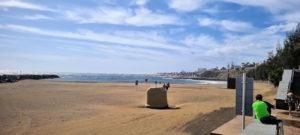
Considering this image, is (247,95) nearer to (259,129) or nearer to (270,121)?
(270,121)

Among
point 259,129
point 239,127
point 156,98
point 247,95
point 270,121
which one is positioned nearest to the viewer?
point 259,129

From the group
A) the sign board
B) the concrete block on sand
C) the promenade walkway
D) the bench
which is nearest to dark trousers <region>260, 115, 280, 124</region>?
the bench

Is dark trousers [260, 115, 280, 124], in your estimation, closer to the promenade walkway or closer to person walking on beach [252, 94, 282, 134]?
person walking on beach [252, 94, 282, 134]

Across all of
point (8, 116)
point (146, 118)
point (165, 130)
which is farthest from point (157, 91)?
point (8, 116)

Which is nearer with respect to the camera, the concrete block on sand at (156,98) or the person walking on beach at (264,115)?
the person walking on beach at (264,115)

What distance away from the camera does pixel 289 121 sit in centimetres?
937

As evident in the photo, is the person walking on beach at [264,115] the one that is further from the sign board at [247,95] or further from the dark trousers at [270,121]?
the sign board at [247,95]

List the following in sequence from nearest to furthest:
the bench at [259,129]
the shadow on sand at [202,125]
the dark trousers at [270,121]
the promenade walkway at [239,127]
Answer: the bench at [259,129], the dark trousers at [270,121], the promenade walkway at [239,127], the shadow on sand at [202,125]

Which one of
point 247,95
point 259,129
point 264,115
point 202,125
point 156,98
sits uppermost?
point 247,95

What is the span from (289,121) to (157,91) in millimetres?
9276

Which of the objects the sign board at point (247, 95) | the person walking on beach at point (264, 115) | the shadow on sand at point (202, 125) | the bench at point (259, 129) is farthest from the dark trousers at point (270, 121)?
the shadow on sand at point (202, 125)

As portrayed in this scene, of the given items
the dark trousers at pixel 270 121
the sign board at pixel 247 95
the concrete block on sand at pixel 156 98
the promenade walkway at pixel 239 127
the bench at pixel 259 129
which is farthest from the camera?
the concrete block on sand at pixel 156 98

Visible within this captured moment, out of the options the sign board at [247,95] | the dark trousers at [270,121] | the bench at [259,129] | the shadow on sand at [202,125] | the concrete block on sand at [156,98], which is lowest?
the shadow on sand at [202,125]

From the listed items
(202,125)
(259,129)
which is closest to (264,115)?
(259,129)
